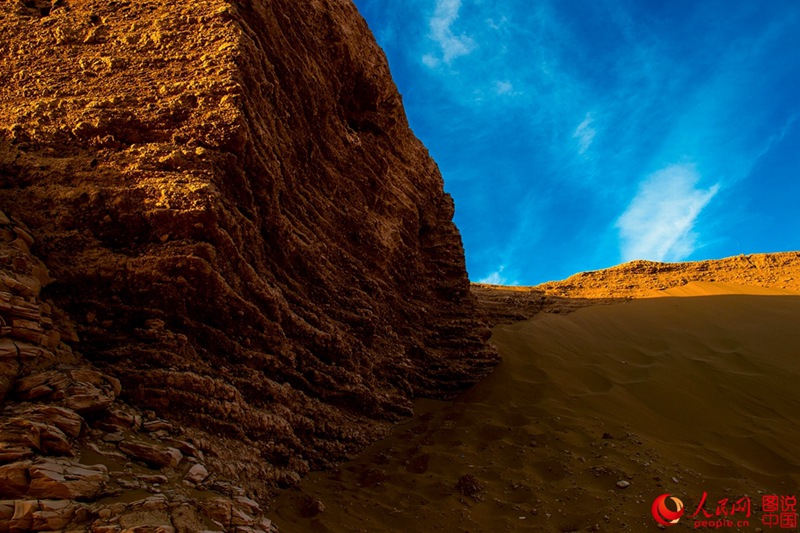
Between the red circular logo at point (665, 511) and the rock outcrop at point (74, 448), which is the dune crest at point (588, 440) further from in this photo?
the rock outcrop at point (74, 448)

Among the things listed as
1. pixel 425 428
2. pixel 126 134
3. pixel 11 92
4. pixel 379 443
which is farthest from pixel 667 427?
pixel 11 92

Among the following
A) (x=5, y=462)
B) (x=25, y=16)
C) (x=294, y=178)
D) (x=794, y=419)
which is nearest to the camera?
(x=5, y=462)

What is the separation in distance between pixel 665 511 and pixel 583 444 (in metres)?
1.77

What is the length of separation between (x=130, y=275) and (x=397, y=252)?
561cm

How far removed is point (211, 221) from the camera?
522cm

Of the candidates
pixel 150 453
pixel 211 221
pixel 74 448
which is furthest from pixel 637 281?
pixel 74 448

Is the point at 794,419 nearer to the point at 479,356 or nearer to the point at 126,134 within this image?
the point at 479,356

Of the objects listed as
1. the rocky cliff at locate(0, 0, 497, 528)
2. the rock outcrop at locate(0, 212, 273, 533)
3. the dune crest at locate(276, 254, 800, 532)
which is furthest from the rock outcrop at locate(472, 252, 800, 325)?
the rock outcrop at locate(0, 212, 273, 533)

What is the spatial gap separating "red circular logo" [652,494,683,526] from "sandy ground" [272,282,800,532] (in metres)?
0.08

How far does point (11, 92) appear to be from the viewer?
243 inches

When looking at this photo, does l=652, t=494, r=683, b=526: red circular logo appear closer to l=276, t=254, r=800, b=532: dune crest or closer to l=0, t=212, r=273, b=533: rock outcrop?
l=276, t=254, r=800, b=532: dune crest

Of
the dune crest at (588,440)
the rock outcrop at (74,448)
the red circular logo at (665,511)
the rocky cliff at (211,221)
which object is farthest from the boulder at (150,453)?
the red circular logo at (665,511)

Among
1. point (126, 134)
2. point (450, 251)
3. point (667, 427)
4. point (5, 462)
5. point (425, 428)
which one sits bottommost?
point (5, 462)

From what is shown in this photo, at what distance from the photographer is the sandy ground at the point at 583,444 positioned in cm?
538
